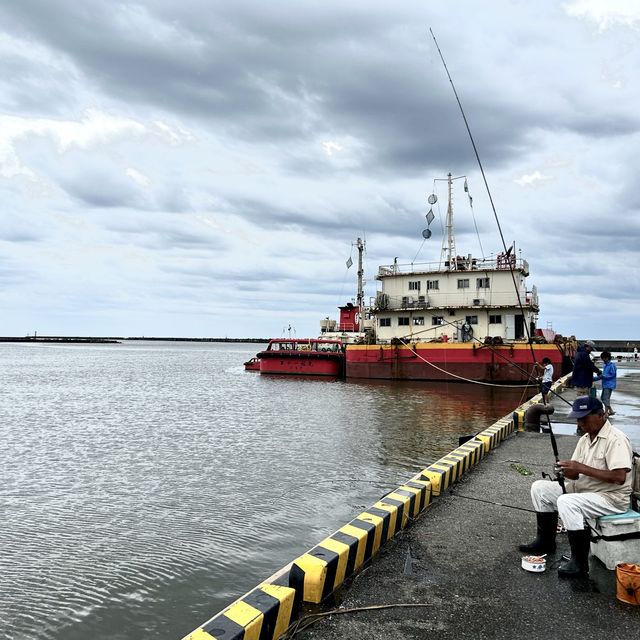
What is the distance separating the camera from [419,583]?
4.70m

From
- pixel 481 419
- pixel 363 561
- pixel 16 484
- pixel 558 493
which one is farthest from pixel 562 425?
pixel 16 484

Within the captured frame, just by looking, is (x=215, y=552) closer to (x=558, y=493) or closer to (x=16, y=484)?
(x=558, y=493)

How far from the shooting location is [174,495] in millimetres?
10367

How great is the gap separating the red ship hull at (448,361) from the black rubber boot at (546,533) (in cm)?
2356

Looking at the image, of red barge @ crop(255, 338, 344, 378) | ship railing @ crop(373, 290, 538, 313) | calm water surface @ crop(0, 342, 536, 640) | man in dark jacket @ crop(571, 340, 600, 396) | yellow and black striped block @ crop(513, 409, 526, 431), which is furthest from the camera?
red barge @ crop(255, 338, 344, 378)

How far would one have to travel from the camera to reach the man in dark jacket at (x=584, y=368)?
12.6 m

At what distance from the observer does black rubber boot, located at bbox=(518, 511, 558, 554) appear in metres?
5.15

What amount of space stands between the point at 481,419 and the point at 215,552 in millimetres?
14071

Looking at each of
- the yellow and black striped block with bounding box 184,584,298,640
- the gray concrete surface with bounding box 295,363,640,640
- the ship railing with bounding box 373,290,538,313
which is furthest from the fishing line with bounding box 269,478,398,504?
the ship railing with bounding box 373,290,538,313

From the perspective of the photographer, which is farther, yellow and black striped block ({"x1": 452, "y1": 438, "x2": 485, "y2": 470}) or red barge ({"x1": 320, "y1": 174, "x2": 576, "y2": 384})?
red barge ({"x1": 320, "y1": 174, "x2": 576, "y2": 384})

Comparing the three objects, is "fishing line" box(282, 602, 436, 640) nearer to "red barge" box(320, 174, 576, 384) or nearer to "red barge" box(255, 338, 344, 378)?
"red barge" box(320, 174, 576, 384)

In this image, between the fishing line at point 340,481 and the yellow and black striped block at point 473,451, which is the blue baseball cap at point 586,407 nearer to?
the yellow and black striped block at point 473,451

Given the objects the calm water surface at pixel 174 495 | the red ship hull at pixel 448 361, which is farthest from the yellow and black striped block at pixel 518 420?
the red ship hull at pixel 448 361

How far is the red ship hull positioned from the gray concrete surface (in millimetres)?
22866
